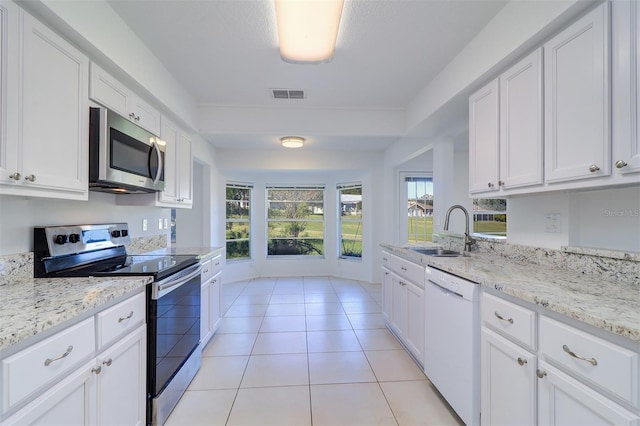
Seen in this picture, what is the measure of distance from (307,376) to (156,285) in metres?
1.35

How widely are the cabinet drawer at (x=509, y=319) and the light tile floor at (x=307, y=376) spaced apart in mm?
821

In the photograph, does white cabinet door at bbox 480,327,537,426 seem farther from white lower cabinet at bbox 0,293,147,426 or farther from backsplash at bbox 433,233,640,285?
white lower cabinet at bbox 0,293,147,426

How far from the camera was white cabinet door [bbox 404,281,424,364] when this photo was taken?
2193mm

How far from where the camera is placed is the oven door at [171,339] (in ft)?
5.37

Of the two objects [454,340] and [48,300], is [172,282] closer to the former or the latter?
[48,300]

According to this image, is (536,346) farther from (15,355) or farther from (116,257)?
(116,257)

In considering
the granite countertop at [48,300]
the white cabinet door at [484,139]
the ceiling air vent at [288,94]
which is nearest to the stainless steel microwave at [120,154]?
the granite countertop at [48,300]

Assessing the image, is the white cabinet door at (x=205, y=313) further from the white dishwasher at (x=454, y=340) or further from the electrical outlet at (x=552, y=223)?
the electrical outlet at (x=552, y=223)

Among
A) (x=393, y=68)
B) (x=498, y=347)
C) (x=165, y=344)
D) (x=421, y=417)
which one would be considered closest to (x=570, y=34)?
(x=393, y=68)

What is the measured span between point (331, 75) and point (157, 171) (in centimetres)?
184

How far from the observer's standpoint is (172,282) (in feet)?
5.92

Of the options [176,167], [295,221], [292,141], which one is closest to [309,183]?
[295,221]

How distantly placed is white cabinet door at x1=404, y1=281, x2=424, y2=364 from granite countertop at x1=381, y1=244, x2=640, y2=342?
383 millimetres

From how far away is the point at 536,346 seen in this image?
1187mm
